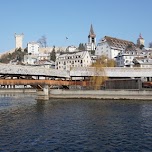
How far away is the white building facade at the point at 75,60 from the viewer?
9394 cm

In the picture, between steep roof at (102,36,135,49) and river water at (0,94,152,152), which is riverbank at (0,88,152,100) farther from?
steep roof at (102,36,135,49)

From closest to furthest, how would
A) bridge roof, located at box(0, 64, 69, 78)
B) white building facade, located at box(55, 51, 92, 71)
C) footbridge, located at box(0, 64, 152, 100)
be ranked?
1. bridge roof, located at box(0, 64, 69, 78)
2. footbridge, located at box(0, 64, 152, 100)
3. white building facade, located at box(55, 51, 92, 71)

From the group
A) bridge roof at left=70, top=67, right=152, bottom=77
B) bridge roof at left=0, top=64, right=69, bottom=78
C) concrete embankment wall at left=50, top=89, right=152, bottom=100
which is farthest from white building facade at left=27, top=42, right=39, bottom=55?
concrete embankment wall at left=50, top=89, right=152, bottom=100

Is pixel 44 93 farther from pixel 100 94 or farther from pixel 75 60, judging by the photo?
pixel 75 60

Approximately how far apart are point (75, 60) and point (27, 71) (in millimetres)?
50006

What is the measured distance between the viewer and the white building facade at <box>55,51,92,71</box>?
9394cm

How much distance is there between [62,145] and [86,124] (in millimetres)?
6765

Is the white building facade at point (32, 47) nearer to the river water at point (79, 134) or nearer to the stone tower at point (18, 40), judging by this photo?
the stone tower at point (18, 40)

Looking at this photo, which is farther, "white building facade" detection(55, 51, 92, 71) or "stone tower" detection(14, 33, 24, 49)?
"stone tower" detection(14, 33, 24, 49)

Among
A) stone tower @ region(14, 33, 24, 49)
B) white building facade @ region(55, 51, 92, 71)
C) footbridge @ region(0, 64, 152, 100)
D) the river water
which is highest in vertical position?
stone tower @ region(14, 33, 24, 49)

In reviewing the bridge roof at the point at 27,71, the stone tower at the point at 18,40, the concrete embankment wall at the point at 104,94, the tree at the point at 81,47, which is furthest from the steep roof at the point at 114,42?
the stone tower at the point at 18,40

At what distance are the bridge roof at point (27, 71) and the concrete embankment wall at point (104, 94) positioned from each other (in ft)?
15.8

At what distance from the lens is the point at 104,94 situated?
48438mm

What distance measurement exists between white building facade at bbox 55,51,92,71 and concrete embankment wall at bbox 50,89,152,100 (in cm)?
4163
